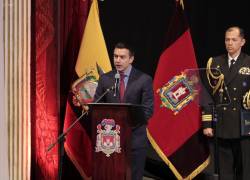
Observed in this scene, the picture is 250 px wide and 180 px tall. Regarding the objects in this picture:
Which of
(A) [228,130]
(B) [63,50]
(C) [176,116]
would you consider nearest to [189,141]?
(C) [176,116]

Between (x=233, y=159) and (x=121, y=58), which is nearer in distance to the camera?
(x=121, y=58)

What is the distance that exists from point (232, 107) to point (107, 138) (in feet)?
4.13

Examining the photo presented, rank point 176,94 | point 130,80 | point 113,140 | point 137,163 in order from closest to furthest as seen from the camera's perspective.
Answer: point 113,140
point 137,163
point 130,80
point 176,94

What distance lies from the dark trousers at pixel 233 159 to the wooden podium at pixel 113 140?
107 cm

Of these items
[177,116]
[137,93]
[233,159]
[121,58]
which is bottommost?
[233,159]

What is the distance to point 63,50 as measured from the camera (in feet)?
16.3

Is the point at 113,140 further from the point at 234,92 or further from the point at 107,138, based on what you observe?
the point at 234,92

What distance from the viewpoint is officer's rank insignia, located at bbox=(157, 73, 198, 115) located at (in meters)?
4.61

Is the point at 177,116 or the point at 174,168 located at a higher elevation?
the point at 177,116

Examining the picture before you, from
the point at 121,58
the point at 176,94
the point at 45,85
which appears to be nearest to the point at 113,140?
the point at 121,58

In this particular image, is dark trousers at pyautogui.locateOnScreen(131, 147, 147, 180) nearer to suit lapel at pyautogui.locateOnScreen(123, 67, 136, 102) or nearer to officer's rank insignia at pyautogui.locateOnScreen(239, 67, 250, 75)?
suit lapel at pyautogui.locateOnScreen(123, 67, 136, 102)

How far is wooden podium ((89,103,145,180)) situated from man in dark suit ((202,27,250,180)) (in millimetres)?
949

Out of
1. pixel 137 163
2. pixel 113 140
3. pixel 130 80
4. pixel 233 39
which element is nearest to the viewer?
pixel 113 140

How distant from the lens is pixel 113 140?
11.4ft
